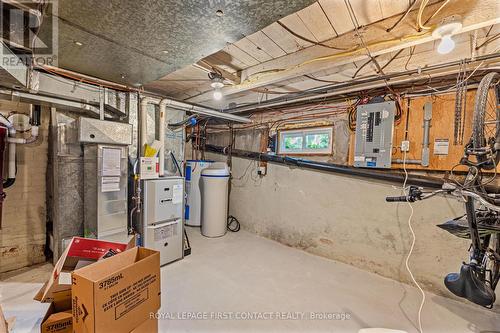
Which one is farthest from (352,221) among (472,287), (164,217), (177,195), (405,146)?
(164,217)

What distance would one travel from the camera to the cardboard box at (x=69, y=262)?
1.48 meters

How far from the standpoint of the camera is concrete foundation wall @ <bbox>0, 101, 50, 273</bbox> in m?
2.52

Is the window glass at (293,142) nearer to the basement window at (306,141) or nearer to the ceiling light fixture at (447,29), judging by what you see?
the basement window at (306,141)

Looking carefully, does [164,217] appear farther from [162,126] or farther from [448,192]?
[448,192]

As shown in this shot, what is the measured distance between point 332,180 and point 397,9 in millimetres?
2026

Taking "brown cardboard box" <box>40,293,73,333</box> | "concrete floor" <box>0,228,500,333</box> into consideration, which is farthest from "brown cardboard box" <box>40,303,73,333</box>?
"concrete floor" <box>0,228,500,333</box>

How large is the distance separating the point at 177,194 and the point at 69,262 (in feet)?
4.36

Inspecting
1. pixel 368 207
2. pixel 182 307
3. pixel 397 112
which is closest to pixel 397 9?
pixel 397 112

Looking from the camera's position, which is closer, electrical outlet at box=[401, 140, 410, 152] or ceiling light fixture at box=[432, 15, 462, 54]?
ceiling light fixture at box=[432, 15, 462, 54]

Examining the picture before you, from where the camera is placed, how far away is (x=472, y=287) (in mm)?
1476

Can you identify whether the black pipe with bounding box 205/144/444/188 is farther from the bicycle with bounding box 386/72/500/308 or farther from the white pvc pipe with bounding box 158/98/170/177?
the white pvc pipe with bounding box 158/98/170/177

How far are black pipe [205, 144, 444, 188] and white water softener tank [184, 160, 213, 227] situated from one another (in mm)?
806

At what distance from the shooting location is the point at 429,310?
2.04 meters

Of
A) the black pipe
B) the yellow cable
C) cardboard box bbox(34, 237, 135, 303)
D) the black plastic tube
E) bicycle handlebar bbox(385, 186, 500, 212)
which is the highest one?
the yellow cable
